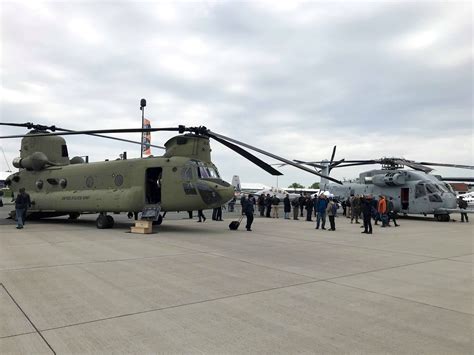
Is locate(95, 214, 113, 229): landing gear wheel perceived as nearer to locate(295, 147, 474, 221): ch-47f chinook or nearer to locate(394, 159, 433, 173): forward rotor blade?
locate(295, 147, 474, 221): ch-47f chinook

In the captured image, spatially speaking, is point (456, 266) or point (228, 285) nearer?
point (228, 285)

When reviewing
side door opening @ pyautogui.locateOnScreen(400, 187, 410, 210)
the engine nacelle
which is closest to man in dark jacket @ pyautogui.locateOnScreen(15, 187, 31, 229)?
the engine nacelle

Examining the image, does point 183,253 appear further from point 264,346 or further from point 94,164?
point 94,164

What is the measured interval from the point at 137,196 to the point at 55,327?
9859 mm

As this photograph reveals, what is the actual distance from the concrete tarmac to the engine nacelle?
13229 millimetres

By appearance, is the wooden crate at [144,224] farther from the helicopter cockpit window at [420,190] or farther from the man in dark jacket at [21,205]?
the helicopter cockpit window at [420,190]

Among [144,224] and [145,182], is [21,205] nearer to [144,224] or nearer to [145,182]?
[145,182]

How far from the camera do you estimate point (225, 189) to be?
1328 cm

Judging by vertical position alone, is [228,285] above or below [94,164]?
below

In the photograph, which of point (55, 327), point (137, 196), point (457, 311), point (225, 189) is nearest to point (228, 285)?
point (55, 327)

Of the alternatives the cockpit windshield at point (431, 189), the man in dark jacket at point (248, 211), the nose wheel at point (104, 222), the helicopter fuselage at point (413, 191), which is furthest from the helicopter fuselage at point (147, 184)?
the cockpit windshield at point (431, 189)

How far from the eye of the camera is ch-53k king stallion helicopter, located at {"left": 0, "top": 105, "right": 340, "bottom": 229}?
13.1 m

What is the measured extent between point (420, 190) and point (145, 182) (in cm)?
1587

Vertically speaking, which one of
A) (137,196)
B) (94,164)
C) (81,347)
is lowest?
(81,347)
